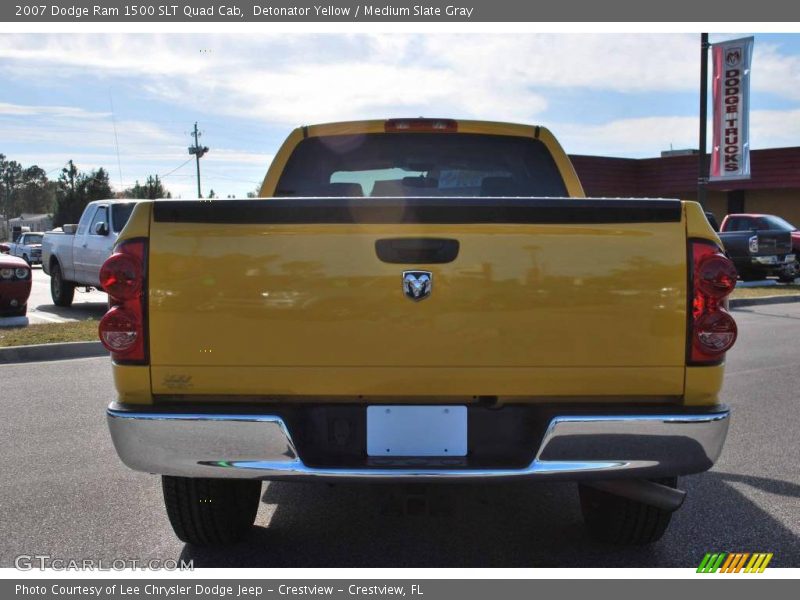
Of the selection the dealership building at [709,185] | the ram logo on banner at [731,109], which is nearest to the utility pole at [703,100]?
the ram logo on banner at [731,109]

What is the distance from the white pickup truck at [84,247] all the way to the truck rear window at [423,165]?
9131 mm

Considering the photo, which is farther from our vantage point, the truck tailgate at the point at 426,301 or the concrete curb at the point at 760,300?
the concrete curb at the point at 760,300

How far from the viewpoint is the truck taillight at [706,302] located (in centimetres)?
294

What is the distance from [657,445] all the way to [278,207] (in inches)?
60.9

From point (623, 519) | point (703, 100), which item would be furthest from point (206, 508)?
point (703, 100)

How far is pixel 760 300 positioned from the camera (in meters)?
17.0

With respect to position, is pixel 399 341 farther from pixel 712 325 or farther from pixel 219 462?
pixel 712 325

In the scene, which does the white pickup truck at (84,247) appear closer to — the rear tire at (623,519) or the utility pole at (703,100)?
the rear tire at (623,519)

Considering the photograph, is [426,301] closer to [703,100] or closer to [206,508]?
[206,508]

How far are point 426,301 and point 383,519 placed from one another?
5.14 feet

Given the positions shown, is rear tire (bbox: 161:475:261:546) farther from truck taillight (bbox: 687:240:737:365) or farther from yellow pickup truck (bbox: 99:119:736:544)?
truck taillight (bbox: 687:240:737:365)

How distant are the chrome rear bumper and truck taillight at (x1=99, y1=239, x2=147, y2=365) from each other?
0.74 ft

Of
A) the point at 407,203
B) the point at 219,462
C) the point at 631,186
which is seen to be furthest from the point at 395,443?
the point at 631,186

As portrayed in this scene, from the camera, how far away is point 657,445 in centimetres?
294
